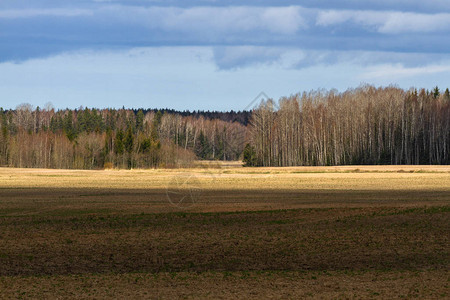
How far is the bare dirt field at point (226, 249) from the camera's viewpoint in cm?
1492

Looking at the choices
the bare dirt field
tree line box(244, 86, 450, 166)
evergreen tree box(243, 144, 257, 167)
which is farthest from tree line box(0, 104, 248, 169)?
the bare dirt field

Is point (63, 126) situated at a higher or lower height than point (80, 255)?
higher

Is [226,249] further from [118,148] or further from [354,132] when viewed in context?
[118,148]

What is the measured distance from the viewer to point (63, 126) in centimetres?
18300

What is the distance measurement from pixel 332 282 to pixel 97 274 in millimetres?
6557

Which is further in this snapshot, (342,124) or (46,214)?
(342,124)

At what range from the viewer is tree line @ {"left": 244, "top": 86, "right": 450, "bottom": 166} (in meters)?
102

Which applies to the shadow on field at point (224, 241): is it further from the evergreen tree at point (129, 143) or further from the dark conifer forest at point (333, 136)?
the evergreen tree at point (129, 143)

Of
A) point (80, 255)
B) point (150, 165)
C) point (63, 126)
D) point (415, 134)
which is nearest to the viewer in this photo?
point (80, 255)

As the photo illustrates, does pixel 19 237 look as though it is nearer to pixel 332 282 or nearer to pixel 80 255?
pixel 80 255

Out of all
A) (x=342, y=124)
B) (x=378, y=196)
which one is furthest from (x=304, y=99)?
(x=378, y=196)

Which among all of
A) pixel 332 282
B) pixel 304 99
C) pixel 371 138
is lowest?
pixel 332 282

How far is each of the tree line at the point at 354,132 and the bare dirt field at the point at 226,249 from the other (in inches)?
2712

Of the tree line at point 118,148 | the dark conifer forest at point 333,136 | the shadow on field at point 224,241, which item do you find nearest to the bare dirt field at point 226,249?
Answer: the shadow on field at point 224,241
